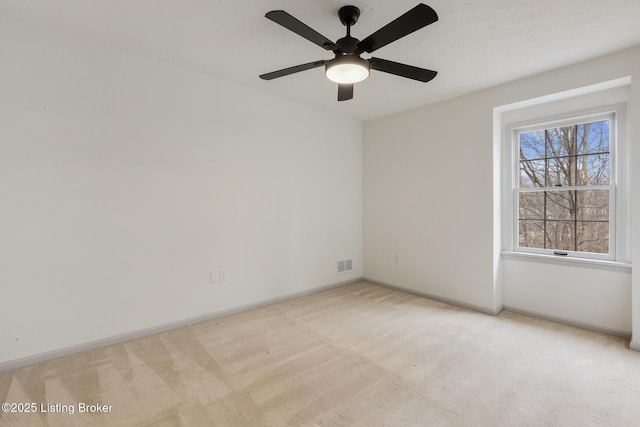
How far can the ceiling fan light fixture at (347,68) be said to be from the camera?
6.26 ft

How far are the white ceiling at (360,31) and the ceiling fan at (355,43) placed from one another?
0.28 metres

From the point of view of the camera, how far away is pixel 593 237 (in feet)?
9.54

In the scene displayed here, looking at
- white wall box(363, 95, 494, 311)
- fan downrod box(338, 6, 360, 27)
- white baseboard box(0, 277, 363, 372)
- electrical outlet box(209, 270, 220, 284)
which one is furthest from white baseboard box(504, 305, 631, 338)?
fan downrod box(338, 6, 360, 27)

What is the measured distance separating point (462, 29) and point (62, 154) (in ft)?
10.4

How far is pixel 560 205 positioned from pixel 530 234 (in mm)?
418

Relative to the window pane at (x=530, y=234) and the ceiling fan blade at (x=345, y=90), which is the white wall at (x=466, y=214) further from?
the ceiling fan blade at (x=345, y=90)

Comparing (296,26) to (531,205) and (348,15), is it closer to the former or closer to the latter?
(348,15)

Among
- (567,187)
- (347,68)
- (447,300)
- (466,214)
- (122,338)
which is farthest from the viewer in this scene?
(447,300)

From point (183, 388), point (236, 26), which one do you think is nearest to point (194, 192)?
point (236, 26)

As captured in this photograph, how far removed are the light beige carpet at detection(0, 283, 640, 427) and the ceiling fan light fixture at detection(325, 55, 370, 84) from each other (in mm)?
2116

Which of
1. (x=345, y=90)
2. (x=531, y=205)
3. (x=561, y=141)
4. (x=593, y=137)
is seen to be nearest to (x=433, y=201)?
(x=531, y=205)

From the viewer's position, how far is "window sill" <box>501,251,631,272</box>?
8.80 feet

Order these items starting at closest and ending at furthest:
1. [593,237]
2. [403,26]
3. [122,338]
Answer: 1. [403,26]
2. [122,338]
3. [593,237]

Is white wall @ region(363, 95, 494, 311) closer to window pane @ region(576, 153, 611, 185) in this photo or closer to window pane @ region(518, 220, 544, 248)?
window pane @ region(518, 220, 544, 248)
